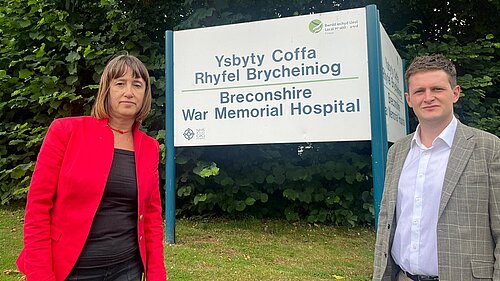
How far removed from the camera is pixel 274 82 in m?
4.88

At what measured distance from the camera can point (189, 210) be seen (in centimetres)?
687

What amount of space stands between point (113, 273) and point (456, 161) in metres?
1.55

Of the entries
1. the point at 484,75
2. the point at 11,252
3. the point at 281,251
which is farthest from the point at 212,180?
the point at 484,75

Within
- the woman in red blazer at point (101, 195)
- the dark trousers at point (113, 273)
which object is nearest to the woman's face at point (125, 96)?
the woman in red blazer at point (101, 195)

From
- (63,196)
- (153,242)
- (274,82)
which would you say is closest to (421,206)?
(153,242)

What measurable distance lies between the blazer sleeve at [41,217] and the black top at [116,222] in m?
0.14

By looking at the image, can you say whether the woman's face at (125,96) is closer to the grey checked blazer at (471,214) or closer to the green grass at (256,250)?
the grey checked blazer at (471,214)

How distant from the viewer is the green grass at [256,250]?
13.6 feet

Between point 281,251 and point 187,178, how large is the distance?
1933 millimetres

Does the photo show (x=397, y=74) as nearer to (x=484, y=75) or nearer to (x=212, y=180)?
(x=484, y=75)

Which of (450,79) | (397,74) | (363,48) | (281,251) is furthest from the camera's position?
(397,74)

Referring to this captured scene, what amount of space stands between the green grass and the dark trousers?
2019 millimetres

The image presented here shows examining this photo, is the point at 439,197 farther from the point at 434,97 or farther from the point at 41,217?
the point at 41,217

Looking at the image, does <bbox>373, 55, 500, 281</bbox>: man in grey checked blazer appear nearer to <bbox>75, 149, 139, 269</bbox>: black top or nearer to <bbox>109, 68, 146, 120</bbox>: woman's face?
<bbox>75, 149, 139, 269</bbox>: black top
